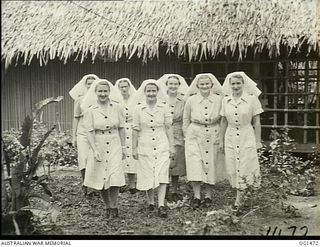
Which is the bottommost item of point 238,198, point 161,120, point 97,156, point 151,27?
point 238,198

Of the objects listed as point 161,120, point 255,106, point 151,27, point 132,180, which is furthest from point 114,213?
point 151,27

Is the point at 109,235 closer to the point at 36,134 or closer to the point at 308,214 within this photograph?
the point at 36,134

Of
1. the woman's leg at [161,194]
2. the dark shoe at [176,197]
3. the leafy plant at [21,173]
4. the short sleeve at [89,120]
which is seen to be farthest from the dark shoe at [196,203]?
the leafy plant at [21,173]

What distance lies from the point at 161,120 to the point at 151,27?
1.17 metres

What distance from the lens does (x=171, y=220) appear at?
3.81 metres

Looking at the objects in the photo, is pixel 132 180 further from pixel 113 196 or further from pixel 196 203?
pixel 196 203

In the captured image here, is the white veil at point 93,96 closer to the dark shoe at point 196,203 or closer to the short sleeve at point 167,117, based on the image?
the short sleeve at point 167,117

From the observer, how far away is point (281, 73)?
482 centimetres

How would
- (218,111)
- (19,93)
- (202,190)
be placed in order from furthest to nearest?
(19,93), (202,190), (218,111)

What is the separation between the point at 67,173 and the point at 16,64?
136 cm

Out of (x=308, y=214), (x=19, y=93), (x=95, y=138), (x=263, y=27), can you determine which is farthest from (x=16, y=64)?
(x=308, y=214)

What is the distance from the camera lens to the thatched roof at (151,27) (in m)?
4.32

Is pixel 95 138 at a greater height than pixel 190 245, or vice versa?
pixel 95 138

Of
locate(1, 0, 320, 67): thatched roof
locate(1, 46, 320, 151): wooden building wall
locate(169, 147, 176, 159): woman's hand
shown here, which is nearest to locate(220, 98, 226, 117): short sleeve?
locate(169, 147, 176, 159): woman's hand
